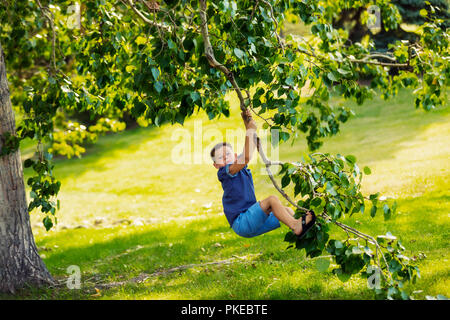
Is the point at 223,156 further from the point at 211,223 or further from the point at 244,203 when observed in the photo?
the point at 211,223

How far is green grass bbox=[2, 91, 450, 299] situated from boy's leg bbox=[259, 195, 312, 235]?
1.03 m

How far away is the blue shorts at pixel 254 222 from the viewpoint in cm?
481

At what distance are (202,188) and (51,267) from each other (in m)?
7.61

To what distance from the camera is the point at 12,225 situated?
6113mm

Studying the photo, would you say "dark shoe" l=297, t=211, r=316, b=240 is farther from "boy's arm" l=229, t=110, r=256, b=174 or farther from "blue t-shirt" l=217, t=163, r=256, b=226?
"blue t-shirt" l=217, t=163, r=256, b=226

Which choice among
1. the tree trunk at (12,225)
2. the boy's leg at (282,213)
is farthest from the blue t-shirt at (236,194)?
the tree trunk at (12,225)

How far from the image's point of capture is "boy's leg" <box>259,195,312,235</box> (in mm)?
4180

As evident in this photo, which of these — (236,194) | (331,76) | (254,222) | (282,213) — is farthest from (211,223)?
(331,76)

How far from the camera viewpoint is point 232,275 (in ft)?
20.0

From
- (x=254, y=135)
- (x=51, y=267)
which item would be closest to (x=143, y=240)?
(x=51, y=267)

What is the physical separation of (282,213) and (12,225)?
3.35 m

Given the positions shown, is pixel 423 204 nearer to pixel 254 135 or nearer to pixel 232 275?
pixel 232 275

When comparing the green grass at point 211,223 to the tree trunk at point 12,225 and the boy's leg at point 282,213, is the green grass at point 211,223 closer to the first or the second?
the tree trunk at point 12,225
